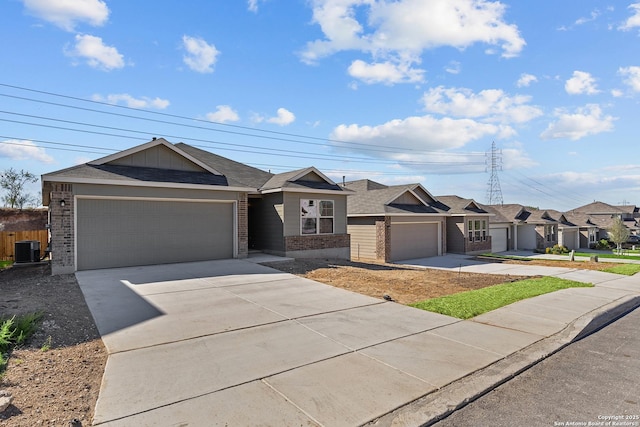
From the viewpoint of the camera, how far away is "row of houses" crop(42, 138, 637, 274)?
11.2 metres

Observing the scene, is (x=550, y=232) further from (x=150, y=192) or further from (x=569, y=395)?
(x=569, y=395)

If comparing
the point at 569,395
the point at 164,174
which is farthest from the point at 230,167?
the point at 569,395

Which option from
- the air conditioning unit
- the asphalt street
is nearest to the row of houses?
the air conditioning unit

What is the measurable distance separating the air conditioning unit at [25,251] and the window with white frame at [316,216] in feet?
34.1


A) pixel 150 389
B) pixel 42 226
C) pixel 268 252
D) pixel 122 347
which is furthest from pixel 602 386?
pixel 42 226

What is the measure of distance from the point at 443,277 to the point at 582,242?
3494 centimetres

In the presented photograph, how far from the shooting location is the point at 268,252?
16.2 m

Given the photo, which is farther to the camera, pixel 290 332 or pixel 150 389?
pixel 290 332

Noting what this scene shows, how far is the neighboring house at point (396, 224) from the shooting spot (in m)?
20.1

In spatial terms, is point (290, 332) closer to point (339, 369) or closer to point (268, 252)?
point (339, 369)

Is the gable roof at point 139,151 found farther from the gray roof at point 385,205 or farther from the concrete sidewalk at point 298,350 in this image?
the gray roof at point 385,205

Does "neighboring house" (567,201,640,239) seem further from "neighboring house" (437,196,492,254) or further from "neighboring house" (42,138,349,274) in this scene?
"neighboring house" (42,138,349,274)

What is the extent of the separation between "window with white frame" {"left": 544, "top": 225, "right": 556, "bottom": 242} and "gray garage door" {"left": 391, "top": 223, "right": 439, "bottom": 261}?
14.2 meters

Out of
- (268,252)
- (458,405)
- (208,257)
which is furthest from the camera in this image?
(268,252)
